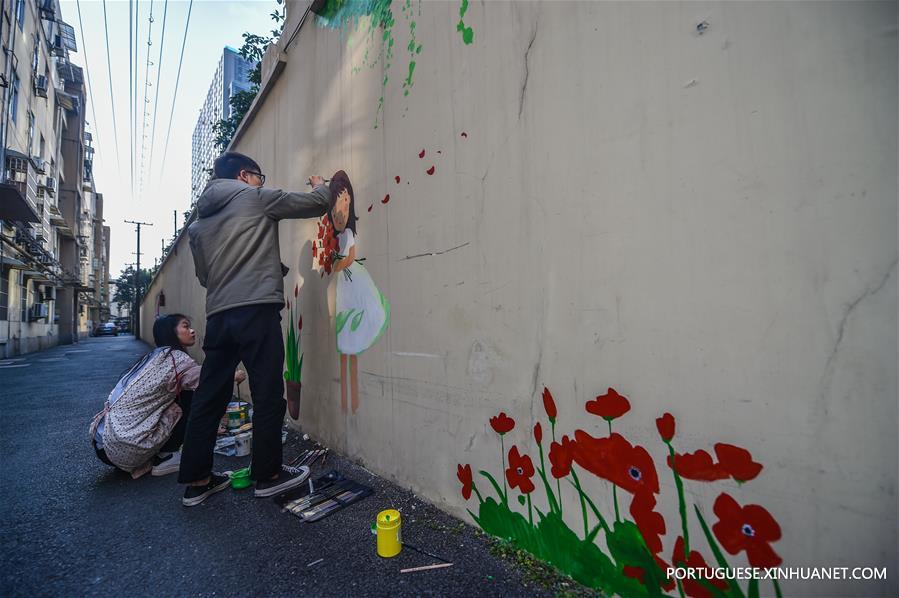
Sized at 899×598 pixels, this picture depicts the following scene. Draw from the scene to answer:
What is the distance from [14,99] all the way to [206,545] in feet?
59.3

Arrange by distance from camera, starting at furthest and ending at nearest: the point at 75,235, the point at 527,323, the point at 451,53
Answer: the point at 75,235 → the point at 451,53 → the point at 527,323

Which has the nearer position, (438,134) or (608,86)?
(608,86)

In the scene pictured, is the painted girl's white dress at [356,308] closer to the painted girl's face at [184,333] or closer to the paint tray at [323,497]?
the paint tray at [323,497]

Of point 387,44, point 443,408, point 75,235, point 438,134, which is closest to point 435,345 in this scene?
point 443,408

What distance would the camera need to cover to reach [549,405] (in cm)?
141

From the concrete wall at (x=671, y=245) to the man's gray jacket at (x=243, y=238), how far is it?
0.78 meters


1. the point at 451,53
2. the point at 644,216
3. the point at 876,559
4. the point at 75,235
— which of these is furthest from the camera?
the point at 75,235

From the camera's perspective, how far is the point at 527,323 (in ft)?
4.82

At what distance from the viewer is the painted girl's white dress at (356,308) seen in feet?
7.49

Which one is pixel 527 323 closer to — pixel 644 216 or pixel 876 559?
pixel 644 216

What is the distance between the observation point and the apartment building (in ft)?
38.8

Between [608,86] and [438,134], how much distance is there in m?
0.86

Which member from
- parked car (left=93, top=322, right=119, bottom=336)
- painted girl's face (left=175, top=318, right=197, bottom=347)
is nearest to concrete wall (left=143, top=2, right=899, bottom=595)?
painted girl's face (left=175, top=318, right=197, bottom=347)

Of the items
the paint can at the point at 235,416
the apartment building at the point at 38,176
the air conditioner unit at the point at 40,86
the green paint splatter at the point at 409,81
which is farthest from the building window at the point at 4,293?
the green paint splatter at the point at 409,81
